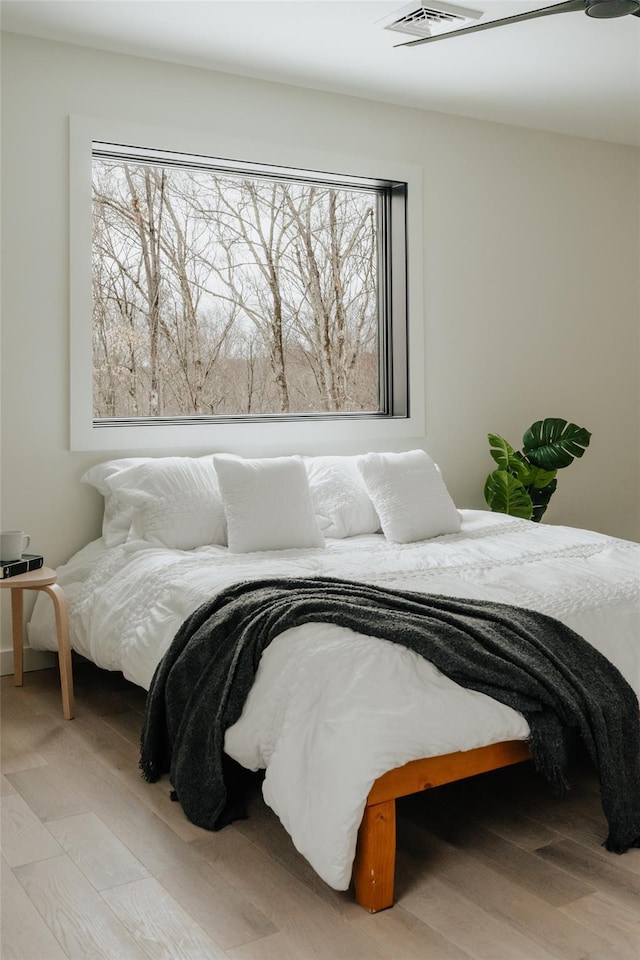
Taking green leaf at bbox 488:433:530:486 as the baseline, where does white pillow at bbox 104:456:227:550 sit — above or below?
below

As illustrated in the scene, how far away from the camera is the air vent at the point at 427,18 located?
352 cm

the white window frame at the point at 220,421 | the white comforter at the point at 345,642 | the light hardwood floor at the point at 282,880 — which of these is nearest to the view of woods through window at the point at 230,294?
the white window frame at the point at 220,421

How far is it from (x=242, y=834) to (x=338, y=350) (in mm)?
3068

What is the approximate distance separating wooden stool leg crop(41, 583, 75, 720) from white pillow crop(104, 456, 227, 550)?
446 mm

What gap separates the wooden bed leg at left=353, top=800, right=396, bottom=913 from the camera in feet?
7.06

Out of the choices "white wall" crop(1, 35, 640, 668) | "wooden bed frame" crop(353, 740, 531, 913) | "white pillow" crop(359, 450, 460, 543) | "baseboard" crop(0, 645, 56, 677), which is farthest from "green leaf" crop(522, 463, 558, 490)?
"wooden bed frame" crop(353, 740, 531, 913)

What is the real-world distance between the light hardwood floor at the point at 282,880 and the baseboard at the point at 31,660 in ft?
3.26

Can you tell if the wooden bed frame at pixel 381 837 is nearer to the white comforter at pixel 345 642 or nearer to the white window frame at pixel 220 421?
the white comforter at pixel 345 642

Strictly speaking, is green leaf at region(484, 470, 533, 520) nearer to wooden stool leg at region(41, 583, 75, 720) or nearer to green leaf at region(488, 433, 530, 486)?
green leaf at region(488, 433, 530, 486)

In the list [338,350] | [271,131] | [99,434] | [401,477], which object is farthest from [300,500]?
[271,131]

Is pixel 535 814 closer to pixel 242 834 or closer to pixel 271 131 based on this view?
pixel 242 834

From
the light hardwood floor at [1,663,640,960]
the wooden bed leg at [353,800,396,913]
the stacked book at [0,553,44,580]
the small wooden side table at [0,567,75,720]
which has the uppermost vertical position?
the stacked book at [0,553,44,580]

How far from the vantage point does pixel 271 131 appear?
4477 mm

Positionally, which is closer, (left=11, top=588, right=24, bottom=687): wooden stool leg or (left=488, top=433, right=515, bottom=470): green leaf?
(left=11, top=588, right=24, bottom=687): wooden stool leg
